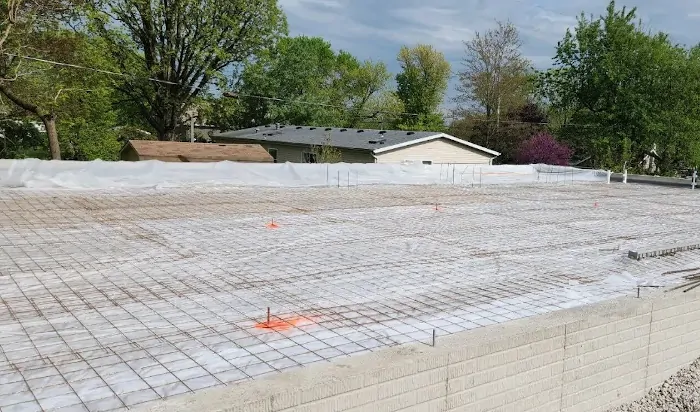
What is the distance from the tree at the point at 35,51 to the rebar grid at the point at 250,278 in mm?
6668

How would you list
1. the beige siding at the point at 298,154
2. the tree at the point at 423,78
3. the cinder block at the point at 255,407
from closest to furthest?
the cinder block at the point at 255,407 → the beige siding at the point at 298,154 → the tree at the point at 423,78

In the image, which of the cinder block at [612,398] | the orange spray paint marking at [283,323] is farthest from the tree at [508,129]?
the orange spray paint marking at [283,323]

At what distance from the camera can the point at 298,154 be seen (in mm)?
25406

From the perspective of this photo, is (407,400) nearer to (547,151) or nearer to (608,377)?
(608,377)

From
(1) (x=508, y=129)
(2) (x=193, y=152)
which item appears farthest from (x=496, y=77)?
(2) (x=193, y=152)

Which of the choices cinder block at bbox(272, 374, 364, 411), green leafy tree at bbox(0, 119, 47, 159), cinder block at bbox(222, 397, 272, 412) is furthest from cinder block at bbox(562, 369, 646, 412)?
green leafy tree at bbox(0, 119, 47, 159)

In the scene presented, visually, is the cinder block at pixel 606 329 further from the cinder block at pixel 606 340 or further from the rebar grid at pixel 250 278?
the rebar grid at pixel 250 278

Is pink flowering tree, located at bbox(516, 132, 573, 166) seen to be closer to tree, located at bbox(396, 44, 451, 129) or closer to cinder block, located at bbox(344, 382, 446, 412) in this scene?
tree, located at bbox(396, 44, 451, 129)

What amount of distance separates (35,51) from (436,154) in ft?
49.6

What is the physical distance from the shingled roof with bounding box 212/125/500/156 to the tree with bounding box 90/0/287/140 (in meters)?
4.20

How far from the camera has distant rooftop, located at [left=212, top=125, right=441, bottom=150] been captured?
22672 mm

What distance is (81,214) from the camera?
8664 millimetres

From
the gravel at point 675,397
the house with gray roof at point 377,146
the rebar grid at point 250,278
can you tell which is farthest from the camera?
the house with gray roof at point 377,146

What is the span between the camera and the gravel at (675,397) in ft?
14.2
